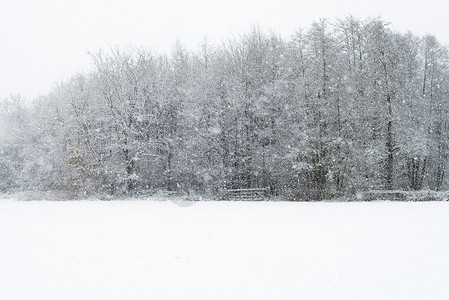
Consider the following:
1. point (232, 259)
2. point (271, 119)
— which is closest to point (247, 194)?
point (271, 119)

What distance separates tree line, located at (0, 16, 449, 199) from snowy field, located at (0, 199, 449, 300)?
50.3 ft

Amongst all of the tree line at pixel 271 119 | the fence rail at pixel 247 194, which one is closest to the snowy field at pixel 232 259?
the fence rail at pixel 247 194

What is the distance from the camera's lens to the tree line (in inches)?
1248

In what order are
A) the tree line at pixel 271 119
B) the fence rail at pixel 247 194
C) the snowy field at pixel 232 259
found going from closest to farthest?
the snowy field at pixel 232 259
the fence rail at pixel 247 194
the tree line at pixel 271 119

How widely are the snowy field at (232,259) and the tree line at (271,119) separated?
1534 cm

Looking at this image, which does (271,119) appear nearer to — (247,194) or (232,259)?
(247,194)

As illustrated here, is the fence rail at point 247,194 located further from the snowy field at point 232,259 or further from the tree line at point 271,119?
the snowy field at point 232,259

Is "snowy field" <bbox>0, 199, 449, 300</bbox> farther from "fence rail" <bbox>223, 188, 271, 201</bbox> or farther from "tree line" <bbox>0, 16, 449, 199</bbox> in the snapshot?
"tree line" <bbox>0, 16, 449, 199</bbox>

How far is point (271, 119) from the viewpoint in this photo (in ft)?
112

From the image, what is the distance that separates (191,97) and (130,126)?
266 inches

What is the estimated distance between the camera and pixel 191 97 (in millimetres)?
35781

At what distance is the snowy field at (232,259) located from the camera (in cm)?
823

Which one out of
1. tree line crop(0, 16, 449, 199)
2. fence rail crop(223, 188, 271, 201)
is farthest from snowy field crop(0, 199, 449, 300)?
tree line crop(0, 16, 449, 199)

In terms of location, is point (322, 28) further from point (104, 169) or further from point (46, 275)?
point (46, 275)
